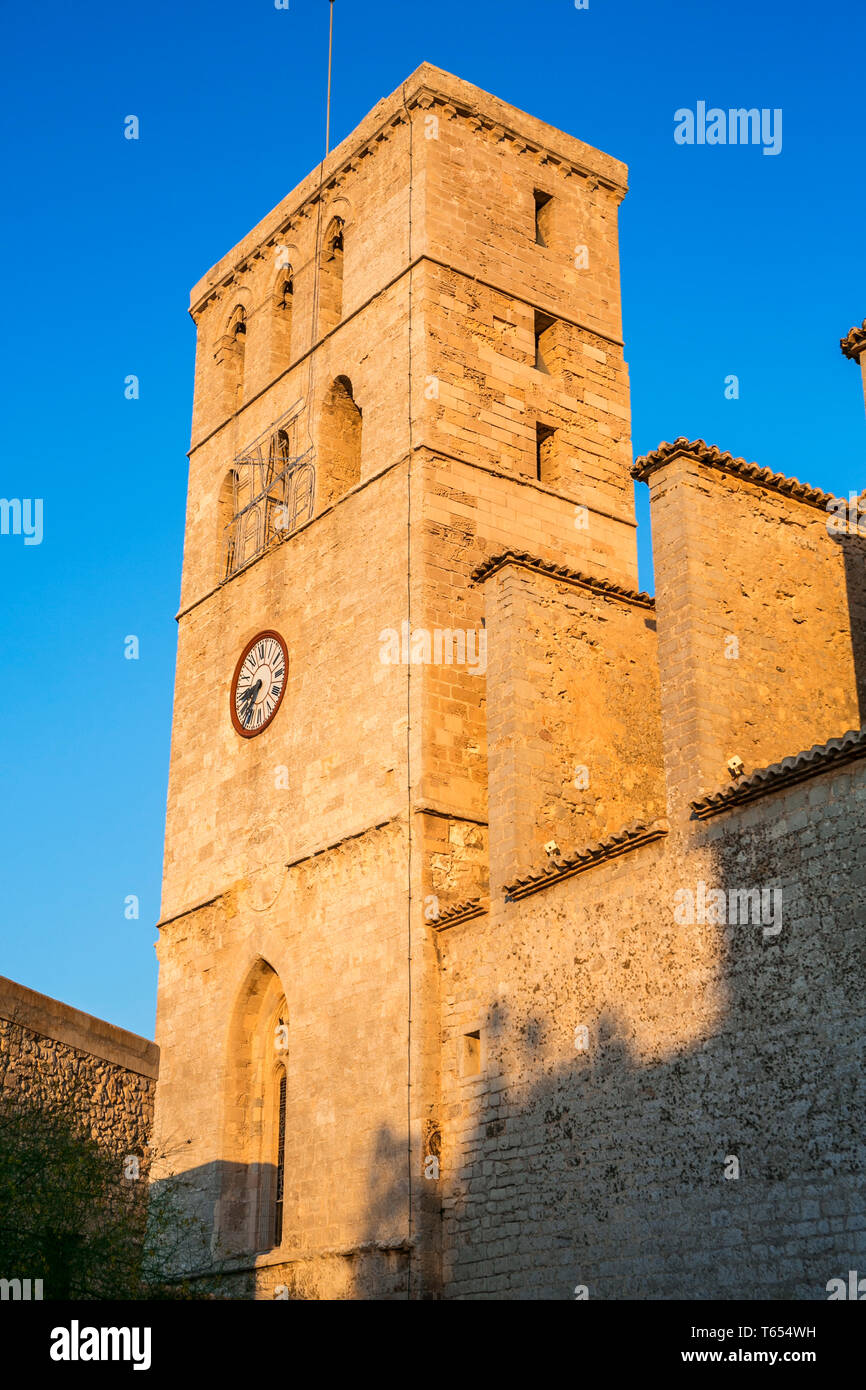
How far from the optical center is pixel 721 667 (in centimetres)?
1447

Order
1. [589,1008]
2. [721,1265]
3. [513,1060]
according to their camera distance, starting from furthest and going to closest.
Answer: [513,1060] → [589,1008] → [721,1265]

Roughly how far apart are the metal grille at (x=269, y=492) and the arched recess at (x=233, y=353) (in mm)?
1917

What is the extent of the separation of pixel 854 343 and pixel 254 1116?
11.8 m

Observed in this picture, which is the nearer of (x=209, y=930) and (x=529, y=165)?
(x=209, y=930)

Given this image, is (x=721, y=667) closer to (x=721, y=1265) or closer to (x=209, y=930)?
(x=721, y=1265)

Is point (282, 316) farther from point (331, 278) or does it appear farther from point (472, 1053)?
point (472, 1053)

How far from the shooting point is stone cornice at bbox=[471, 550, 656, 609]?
1742 cm

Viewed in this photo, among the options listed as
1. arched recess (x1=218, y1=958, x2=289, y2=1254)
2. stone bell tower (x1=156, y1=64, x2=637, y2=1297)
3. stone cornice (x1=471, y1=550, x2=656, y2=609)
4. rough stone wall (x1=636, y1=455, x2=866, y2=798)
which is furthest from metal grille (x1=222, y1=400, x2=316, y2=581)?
rough stone wall (x1=636, y1=455, x2=866, y2=798)

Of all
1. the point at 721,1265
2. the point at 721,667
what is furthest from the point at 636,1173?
the point at 721,667

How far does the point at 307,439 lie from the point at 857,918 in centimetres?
1273

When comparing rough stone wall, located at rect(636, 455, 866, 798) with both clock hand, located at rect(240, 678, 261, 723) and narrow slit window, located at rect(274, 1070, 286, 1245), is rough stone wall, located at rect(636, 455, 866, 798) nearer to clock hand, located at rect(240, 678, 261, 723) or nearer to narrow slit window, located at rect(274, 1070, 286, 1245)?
clock hand, located at rect(240, 678, 261, 723)

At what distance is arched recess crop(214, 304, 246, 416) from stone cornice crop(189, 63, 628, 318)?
86 cm

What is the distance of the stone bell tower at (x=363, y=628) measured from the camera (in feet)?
56.0
